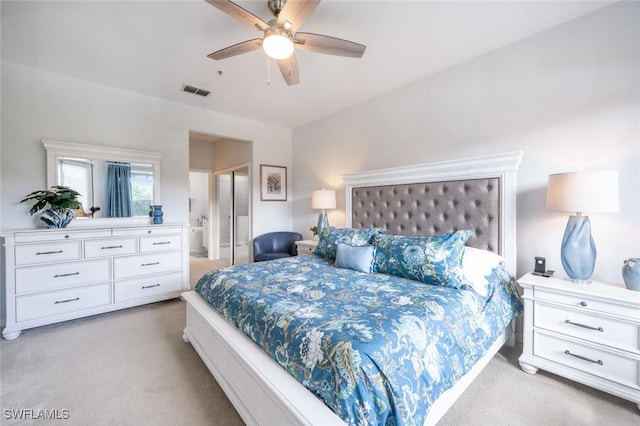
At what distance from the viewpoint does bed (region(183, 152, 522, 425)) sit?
1.06 metres

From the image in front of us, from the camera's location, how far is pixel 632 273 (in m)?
1.70

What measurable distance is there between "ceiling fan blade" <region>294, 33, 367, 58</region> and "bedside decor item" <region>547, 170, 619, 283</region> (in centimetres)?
170

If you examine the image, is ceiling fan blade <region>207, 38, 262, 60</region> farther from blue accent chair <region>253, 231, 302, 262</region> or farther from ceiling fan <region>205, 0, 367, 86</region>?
blue accent chair <region>253, 231, 302, 262</region>

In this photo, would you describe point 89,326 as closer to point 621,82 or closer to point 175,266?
point 175,266

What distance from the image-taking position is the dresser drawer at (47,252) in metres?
2.51

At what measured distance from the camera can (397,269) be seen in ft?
7.17

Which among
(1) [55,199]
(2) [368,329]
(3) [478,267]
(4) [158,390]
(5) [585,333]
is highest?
(1) [55,199]

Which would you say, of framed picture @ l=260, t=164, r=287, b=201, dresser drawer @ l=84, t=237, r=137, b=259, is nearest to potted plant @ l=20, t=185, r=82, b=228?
dresser drawer @ l=84, t=237, r=137, b=259

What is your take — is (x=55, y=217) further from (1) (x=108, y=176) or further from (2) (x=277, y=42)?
(2) (x=277, y=42)

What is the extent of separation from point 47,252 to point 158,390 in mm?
1981

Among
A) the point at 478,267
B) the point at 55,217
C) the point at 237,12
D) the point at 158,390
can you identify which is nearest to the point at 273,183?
the point at 55,217

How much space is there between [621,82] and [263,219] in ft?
13.9

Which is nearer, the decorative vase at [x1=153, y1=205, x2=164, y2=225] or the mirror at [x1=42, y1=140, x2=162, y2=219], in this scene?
the mirror at [x1=42, y1=140, x2=162, y2=219]

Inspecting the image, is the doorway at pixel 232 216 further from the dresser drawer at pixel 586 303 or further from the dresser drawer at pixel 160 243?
the dresser drawer at pixel 586 303
